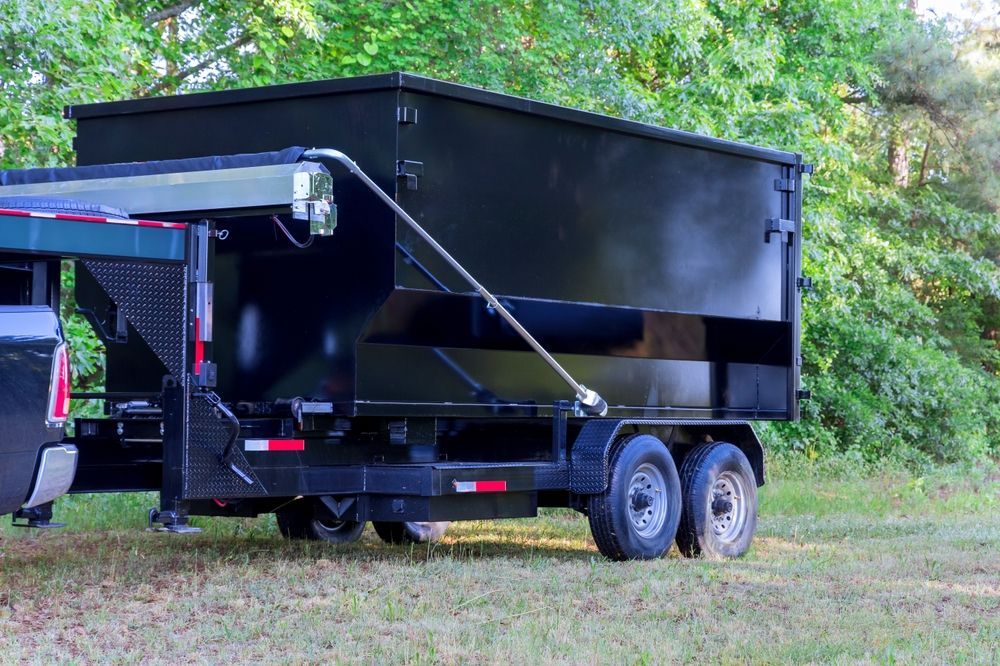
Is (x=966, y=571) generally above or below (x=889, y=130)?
below

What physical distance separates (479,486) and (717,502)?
2458mm

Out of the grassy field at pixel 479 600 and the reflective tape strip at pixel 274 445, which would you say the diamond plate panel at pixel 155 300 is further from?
the grassy field at pixel 479 600

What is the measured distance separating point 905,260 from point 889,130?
141 inches

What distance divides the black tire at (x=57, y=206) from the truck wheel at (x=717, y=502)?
4705 mm

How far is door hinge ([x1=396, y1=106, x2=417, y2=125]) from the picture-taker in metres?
8.02

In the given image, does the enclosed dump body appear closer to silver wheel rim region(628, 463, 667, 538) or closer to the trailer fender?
the trailer fender

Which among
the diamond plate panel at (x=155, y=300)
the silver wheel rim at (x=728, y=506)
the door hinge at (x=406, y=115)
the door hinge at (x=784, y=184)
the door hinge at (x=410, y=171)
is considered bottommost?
the silver wheel rim at (x=728, y=506)

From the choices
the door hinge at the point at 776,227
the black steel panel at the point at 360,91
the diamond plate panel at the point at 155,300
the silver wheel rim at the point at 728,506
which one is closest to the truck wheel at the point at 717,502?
the silver wheel rim at the point at 728,506

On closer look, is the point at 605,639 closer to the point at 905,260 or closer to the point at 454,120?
the point at 454,120

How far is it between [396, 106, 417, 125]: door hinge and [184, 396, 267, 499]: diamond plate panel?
194 cm

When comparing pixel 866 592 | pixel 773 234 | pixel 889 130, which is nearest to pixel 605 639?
pixel 866 592

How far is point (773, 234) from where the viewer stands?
11023 millimetres

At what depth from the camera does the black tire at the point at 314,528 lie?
10.5 meters

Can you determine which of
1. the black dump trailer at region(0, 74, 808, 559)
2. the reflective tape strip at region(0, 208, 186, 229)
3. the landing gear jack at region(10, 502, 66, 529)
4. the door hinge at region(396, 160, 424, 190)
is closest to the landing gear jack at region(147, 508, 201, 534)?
the black dump trailer at region(0, 74, 808, 559)
